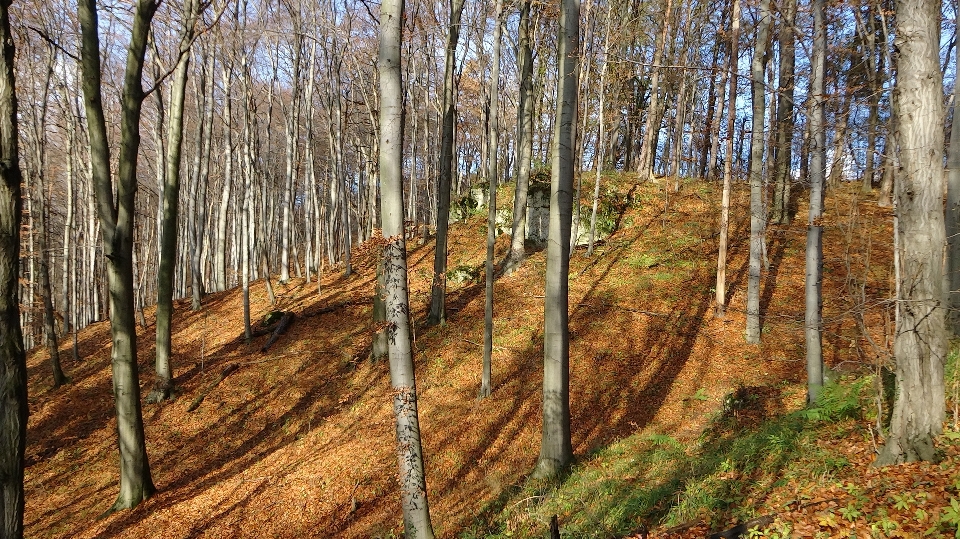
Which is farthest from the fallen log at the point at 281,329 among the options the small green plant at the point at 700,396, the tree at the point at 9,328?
the small green plant at the point at 700,396

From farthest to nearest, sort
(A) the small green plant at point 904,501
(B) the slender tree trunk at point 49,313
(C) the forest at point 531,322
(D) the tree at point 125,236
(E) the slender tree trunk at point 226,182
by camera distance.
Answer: (E) the slender tree trunk at point 226,182 → (B) the slender tree trunk at point 49,313 → (D) the tree at point 125,236 → (C) the forest at point 531,322 → (A) the small green plant at point 904,501

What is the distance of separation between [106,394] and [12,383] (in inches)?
414

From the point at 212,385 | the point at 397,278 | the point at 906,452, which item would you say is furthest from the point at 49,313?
the point at 906,452

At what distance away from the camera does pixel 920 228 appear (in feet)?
14.6

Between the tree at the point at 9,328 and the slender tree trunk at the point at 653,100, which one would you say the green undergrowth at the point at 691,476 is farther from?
the slender tree trunk at the point at 653,100

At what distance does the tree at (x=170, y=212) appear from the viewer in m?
11.0

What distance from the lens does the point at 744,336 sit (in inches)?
463

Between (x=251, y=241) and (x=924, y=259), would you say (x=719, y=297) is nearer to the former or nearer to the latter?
(x=924, y=259)

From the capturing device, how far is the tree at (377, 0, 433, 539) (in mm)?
5355

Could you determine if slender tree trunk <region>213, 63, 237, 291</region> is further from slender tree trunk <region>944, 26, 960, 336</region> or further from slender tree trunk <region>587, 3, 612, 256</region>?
slender tree trunk <region>944, 26, 960, 336</region>

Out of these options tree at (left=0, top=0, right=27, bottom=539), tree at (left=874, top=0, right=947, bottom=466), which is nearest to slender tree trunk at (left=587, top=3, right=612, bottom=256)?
tree at (left=874, top=0, right=947, bottom=466)

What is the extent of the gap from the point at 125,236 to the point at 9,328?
11.0 feet

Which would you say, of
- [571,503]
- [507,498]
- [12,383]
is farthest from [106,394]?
[571,503]

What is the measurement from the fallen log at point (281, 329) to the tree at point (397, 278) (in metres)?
11.1
